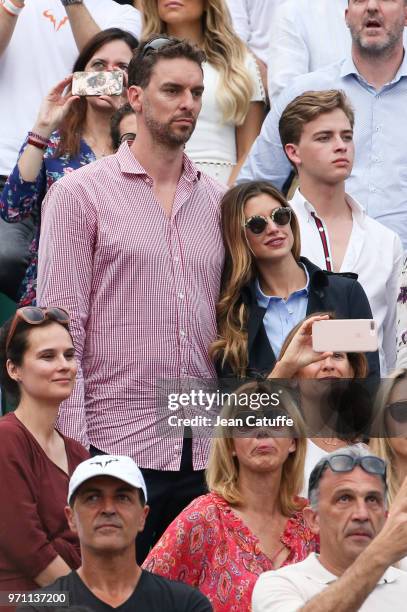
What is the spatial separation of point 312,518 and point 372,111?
10.3 ft

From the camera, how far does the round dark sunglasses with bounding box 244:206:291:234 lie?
255 inches

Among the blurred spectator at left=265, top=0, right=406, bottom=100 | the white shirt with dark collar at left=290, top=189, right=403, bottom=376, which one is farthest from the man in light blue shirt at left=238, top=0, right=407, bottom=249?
the white shirt with dark collar at left=290, top=189, right=403, bottom=376

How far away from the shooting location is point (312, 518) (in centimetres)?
525

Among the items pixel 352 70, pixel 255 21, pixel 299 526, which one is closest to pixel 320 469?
pixel 299 526

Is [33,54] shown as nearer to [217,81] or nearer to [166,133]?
[217,81]

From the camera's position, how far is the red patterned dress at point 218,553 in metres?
5.41

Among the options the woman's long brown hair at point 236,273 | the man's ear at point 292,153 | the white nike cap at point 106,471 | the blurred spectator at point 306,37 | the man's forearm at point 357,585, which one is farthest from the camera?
the blurred spectator at point 306,37

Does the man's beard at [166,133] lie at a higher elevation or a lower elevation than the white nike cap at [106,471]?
higher

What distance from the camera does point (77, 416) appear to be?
5.97 meters

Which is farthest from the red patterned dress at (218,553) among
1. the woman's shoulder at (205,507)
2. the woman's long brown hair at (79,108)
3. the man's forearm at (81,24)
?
the man's forearm at (81,24)

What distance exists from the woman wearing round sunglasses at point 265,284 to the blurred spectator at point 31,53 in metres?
1.81

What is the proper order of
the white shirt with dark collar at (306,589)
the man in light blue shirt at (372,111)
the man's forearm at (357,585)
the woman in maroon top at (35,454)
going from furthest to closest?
the man in light blue shirt at (372,111) < the woman in maroon top at (35,454) < the white shirt with dark collar at (306,589) < the man's forearm at (357,585)

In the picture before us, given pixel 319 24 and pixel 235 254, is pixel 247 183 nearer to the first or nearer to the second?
pixel 235 254

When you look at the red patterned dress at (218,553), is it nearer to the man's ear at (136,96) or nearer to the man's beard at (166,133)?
the man's beard at (166,133)
